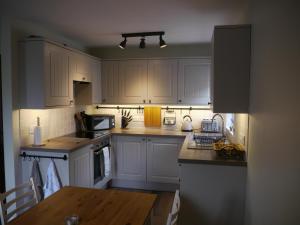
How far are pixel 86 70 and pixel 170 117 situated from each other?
166cm

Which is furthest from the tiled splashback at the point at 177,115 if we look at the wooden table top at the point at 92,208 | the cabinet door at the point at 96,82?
the wooden table top at the point at 92,208

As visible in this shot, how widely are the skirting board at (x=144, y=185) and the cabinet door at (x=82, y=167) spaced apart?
0.85 meters

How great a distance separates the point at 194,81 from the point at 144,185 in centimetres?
191

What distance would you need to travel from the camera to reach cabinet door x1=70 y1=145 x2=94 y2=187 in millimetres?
2883

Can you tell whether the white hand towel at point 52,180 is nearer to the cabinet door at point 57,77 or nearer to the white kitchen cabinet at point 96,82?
the cabinet door at point 57,77

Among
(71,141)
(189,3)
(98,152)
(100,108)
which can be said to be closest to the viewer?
(189,3)

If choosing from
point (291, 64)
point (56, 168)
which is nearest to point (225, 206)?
point (291, 64)

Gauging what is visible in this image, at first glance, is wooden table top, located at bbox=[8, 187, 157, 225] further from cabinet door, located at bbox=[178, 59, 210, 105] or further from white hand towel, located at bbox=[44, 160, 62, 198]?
cabinet door, located at bbox=[178, 59, 210, 105]

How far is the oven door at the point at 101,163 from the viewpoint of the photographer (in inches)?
139

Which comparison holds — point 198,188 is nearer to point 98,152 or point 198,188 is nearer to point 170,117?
point 98,152

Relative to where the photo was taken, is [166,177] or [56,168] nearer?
[56,168]

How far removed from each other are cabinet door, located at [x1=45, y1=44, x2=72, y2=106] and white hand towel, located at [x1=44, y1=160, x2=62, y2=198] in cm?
75

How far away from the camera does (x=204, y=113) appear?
4238 millimetres

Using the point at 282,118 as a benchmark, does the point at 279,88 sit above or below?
above
